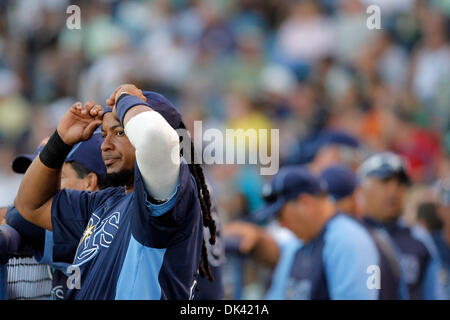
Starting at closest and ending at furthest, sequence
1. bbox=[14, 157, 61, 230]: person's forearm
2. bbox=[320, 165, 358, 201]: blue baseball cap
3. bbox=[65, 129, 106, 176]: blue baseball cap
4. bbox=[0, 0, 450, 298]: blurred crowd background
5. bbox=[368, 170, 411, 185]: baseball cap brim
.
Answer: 1. bbox=[14, 157, 61, 230]: person's forearm
2. bbox=[65, 129, 106, 176]: blue baseball cap
3. bbox=[320, 165, 358, 201]: blue baseball cap
4. bbox=[368, 170, 411, 185]: baseball cap brim
5. bbox=[0, 0, 450, 298]: blurred crowd background

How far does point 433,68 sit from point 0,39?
6220mm

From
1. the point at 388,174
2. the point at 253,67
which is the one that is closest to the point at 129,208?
the point at 388,174

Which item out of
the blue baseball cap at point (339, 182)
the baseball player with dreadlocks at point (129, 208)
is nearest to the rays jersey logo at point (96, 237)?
the baseball player with dreadlocks at point (129, 208)

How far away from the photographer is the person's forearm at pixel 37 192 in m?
3.07

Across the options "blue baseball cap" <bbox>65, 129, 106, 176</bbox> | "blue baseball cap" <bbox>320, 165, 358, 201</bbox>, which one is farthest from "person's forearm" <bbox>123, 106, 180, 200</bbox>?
"blue baseball cap" <bbox>320, 165, 358, 201</bbox>

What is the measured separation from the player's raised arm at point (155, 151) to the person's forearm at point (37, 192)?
757 mm

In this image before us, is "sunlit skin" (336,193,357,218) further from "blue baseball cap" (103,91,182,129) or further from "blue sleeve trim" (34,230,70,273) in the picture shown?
"blue baseball cap" (103,91,182,129)

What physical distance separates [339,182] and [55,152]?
2.98 metres

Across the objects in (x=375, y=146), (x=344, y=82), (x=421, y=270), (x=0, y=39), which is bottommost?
(x=421, y=270)

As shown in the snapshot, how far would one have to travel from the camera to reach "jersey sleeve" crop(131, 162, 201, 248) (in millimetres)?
2416

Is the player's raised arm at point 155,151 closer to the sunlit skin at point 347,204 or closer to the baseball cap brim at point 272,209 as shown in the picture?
the baseball cap brim at point 272,209
